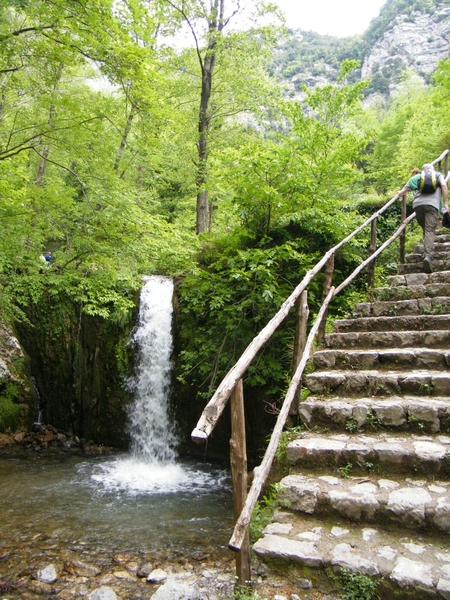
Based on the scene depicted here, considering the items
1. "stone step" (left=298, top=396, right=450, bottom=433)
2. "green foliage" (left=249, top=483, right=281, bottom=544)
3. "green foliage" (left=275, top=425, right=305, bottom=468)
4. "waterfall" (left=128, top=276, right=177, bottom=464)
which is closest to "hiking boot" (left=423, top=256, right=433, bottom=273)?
"stone step" (left=298, top=396, right=450, bottom=433)

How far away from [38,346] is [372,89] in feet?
267

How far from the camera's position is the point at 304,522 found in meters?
2.62

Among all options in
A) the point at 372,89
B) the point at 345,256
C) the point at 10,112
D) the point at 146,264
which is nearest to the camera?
the point at 345,256

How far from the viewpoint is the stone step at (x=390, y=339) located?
4203 mm

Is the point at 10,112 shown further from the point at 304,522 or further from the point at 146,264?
the point at 304,522

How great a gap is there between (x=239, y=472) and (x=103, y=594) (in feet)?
7.14

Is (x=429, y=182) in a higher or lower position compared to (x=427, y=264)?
higher

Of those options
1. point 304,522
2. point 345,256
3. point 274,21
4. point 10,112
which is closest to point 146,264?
point 345,256

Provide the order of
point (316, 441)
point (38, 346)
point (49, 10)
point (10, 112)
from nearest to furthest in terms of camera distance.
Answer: point (316, 441) < point (49, 10) < point (10, 112) < point (38, 346)

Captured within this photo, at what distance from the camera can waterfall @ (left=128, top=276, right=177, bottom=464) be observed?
873 cm

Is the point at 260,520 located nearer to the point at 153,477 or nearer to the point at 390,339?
the point at 390,339

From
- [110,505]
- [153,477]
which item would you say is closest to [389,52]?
[153,477]

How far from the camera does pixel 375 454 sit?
9.68 ft

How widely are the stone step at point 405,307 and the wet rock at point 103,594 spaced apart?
4.04m
